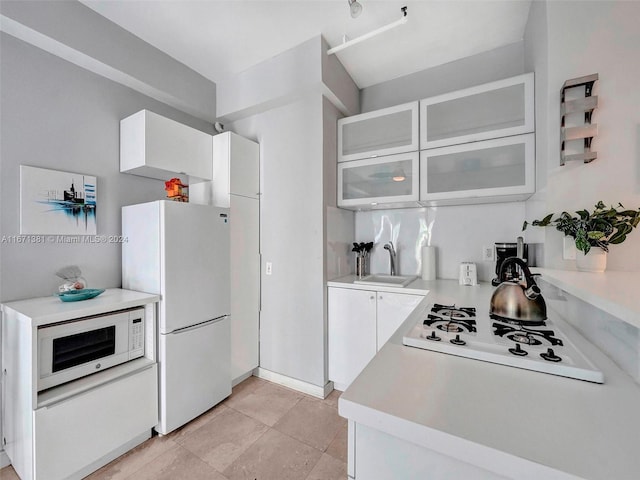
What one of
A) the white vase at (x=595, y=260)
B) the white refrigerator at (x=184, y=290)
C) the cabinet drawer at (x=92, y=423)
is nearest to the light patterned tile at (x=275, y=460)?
the white refrigerator at (x=184, y=290)

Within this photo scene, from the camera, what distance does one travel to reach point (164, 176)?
225 centimetres

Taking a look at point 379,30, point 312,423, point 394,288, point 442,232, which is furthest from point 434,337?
point 379,30

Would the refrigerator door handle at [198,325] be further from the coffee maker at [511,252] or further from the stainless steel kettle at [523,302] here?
the coffee maker at [511,252]

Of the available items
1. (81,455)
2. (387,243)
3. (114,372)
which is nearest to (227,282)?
(114,372)

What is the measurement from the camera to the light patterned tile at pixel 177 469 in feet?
4.77

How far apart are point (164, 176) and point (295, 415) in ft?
7.11

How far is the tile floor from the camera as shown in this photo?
148 centimetres

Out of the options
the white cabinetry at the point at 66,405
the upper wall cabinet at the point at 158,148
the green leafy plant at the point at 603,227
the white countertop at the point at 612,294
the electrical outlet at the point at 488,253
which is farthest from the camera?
the electrical outlet at the point at 488,253

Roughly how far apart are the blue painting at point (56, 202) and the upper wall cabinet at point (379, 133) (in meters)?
1.95

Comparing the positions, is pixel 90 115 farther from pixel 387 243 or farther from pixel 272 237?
pixel 387 243

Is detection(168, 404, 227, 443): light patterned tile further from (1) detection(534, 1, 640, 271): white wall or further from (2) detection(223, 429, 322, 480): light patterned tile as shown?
(1) detection(534, 1, 640, 271): white wall

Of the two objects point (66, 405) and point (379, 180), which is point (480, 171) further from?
point (66, 405)

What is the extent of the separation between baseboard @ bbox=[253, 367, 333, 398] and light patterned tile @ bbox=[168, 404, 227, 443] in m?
0.47

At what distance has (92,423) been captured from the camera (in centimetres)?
146
